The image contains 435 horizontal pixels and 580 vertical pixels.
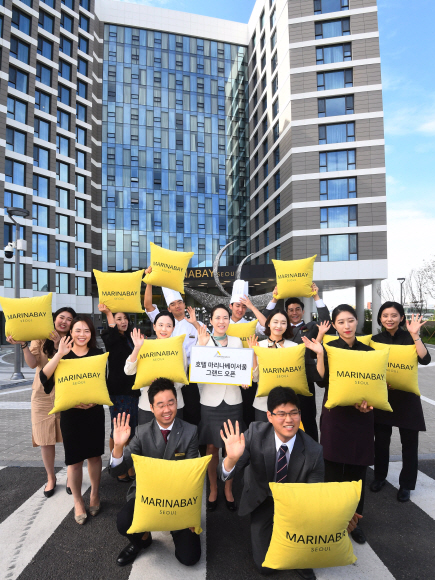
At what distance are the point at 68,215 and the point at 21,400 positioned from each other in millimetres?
27816

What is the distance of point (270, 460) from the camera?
2945mm

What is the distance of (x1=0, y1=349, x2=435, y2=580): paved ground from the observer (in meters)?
2.85

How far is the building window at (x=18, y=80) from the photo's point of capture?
89.1 ft

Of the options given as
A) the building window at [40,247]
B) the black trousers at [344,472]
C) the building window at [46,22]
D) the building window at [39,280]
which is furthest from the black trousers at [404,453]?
the building window at [46,22]

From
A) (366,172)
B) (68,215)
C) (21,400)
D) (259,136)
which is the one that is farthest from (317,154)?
(21,400)

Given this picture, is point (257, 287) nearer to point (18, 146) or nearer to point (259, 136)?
point (259, 136)

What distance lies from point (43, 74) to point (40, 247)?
1533 centimetres

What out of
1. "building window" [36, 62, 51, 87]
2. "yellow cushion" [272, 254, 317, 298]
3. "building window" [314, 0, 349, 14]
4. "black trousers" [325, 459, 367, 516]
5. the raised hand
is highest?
"building window" [314, 0, 349, 14]

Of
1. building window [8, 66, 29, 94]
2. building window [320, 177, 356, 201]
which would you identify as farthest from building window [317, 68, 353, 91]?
building window [8, 66, 29, 94]

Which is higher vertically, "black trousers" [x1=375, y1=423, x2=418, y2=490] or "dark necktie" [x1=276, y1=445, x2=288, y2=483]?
"dark necktie" [x1=276, y1=445, x2=288, y2=483]

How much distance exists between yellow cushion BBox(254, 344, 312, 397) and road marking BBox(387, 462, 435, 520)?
197 cm

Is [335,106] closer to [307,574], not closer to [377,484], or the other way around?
[377,484]

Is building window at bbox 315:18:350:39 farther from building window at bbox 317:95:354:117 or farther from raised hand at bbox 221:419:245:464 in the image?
raised hand at bbox 221:419:245:464

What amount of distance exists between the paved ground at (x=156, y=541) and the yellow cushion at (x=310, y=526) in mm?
505
